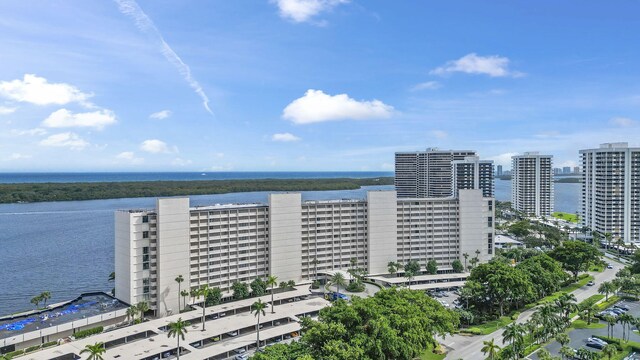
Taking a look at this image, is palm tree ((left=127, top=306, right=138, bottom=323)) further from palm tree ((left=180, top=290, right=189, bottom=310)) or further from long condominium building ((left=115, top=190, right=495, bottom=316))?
palm tree ((left=180, top=290, right=189, bottom=310))

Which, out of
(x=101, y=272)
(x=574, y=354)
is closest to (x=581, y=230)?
(x=574, y=354)

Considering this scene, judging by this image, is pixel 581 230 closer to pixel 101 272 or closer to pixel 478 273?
pixel 478 273

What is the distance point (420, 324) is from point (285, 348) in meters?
13.0

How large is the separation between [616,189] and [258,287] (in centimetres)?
9135

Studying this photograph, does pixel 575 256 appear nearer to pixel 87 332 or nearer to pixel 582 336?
pixel 582 336

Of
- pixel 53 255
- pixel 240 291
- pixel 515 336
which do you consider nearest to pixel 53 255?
pixel 53 255

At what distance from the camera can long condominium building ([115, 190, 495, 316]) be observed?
5569cm

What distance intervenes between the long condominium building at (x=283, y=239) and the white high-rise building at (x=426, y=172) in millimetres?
79143

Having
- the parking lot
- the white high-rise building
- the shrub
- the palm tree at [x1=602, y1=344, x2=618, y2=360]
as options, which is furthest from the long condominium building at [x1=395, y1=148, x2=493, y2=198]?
the shrub

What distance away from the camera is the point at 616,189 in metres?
104

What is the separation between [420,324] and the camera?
3912cm

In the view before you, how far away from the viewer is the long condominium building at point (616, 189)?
335ft

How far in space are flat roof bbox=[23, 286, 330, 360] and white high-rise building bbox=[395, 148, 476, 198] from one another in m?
112

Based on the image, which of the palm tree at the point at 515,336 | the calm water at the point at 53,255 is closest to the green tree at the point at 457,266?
the palm tree at the point at 515,336
